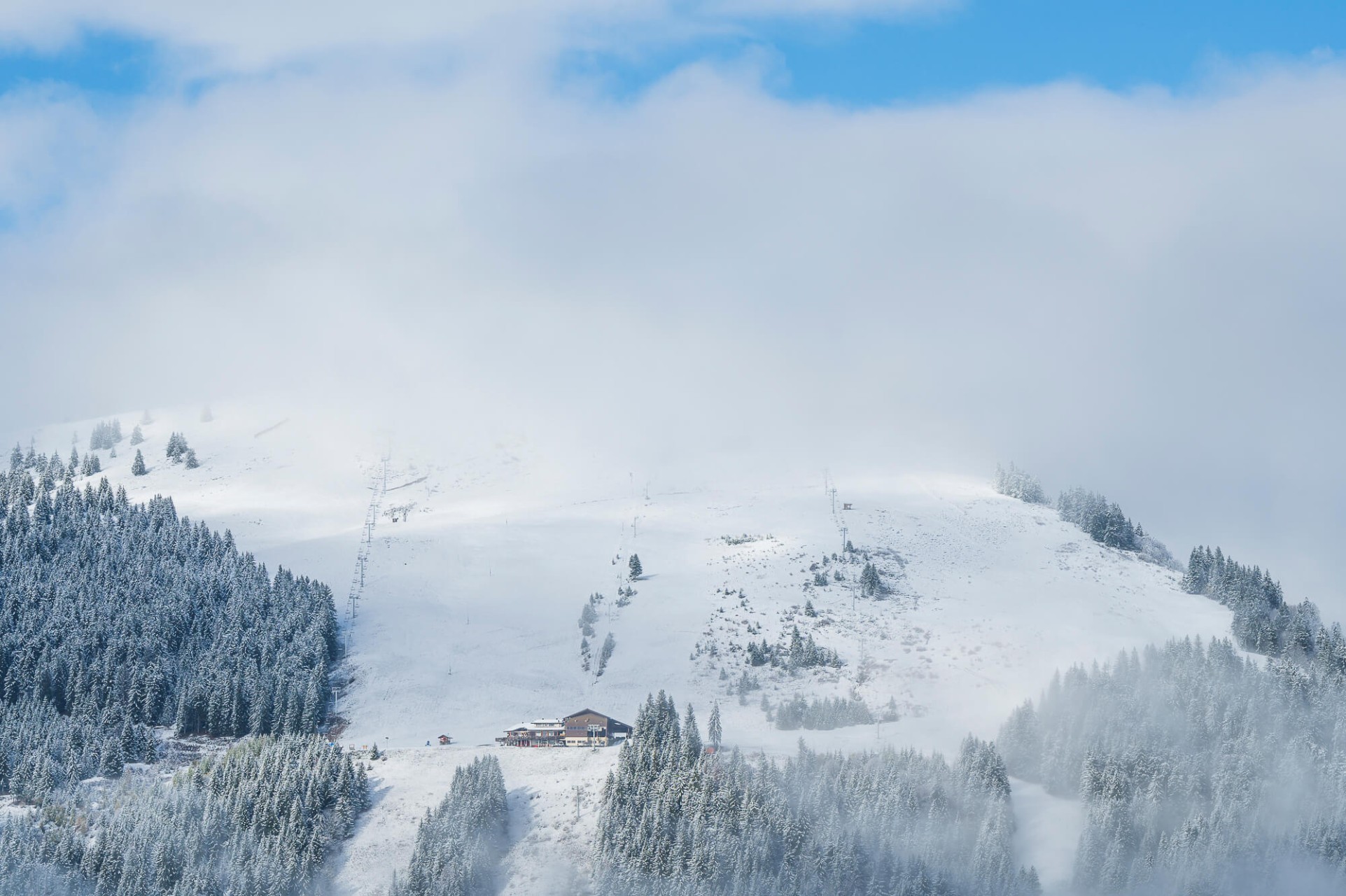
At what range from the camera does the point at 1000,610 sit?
182625 mm

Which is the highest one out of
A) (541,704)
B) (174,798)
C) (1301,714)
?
(1301,714)

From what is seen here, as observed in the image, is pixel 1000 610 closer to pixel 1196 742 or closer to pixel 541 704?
pixel 1196 742

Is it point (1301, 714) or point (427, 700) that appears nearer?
point (1301, 714)

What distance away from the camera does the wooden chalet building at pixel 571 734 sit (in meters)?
139

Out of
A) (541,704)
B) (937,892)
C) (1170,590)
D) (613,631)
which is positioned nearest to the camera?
(937,892)

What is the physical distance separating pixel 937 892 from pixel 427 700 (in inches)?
2489

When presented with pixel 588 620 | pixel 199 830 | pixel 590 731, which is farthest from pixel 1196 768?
pixel 199 830

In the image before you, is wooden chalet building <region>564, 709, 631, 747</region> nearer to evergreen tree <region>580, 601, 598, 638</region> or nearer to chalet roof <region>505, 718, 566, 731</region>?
chalet roof <region>505, 718, 566, 731</region>

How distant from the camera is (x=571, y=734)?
458 ft

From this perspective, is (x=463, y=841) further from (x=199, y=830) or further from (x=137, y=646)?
(x=137, y=646)

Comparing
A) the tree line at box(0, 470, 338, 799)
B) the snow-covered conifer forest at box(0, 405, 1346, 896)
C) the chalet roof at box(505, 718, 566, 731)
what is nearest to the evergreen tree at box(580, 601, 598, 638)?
the snow-covered conifer forest at box(0, 405, 1346, 896)

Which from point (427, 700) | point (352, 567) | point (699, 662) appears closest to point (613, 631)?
point (699, 662)

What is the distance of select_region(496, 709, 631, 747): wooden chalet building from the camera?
13888cm

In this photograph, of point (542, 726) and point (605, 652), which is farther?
point (605, 652)
